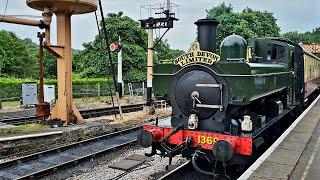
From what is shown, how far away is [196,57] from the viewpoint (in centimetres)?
704

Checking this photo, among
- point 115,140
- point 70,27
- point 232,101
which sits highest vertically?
point 70,27

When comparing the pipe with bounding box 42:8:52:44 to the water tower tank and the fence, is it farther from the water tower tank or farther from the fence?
the fence

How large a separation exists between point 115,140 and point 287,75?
583cm

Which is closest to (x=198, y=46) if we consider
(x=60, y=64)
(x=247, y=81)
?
(x=247, y=81)

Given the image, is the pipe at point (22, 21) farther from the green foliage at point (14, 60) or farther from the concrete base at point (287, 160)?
the green foliage at point (14, 60)

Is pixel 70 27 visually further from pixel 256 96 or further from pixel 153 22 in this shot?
pixel 256 96

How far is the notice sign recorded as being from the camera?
6796 millimetres

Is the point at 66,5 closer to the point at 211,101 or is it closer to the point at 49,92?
the point at 49,92

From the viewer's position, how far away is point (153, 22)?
61.1 ft

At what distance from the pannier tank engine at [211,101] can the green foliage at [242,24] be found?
2485 cm

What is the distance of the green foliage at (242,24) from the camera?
36250mm

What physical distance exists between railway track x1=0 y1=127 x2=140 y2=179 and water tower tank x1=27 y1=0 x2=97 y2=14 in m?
5.43

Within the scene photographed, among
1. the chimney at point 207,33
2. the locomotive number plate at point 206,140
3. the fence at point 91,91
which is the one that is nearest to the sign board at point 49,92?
the fence at point 91,91

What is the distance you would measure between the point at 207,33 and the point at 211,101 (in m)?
1.43
